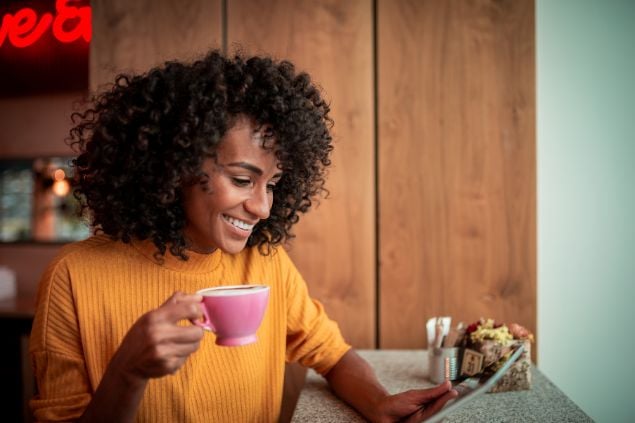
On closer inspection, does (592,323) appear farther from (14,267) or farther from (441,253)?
(14,267)

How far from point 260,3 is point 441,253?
3.77 ft

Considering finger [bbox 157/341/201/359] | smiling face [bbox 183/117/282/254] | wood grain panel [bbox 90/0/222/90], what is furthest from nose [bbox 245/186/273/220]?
wood grain panel [bbox 90/0/222/90]

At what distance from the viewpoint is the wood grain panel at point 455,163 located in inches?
67.2

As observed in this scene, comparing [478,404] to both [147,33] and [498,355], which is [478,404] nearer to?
[498,355]

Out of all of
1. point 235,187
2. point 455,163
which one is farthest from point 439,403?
point 455,163

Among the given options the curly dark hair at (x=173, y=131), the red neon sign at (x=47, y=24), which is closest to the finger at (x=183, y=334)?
the curly dark hair at (x=173, y=131)

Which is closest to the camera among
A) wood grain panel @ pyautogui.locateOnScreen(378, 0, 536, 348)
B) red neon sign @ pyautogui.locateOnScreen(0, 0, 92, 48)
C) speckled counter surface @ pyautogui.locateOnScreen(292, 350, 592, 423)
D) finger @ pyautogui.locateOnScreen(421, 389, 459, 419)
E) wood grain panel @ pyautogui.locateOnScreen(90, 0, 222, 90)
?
finger @ pyautogui.locateOnScreen(421, 389, 459, 419)

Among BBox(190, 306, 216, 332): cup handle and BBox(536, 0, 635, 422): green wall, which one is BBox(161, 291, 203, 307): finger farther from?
BBox(536, 0, 635, 422): green wall

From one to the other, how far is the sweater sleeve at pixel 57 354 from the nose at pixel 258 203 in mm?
421

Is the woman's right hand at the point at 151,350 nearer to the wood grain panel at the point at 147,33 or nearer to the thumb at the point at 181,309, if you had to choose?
the thumb at the point at 181,309

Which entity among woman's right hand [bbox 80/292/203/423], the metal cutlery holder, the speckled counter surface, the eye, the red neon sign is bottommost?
the speckled counter surface

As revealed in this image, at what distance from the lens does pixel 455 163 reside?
1.73 m

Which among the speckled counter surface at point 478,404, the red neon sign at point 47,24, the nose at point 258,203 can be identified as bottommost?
the speckled counter surface at point 478,404

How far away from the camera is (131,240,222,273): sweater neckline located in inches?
44.0
